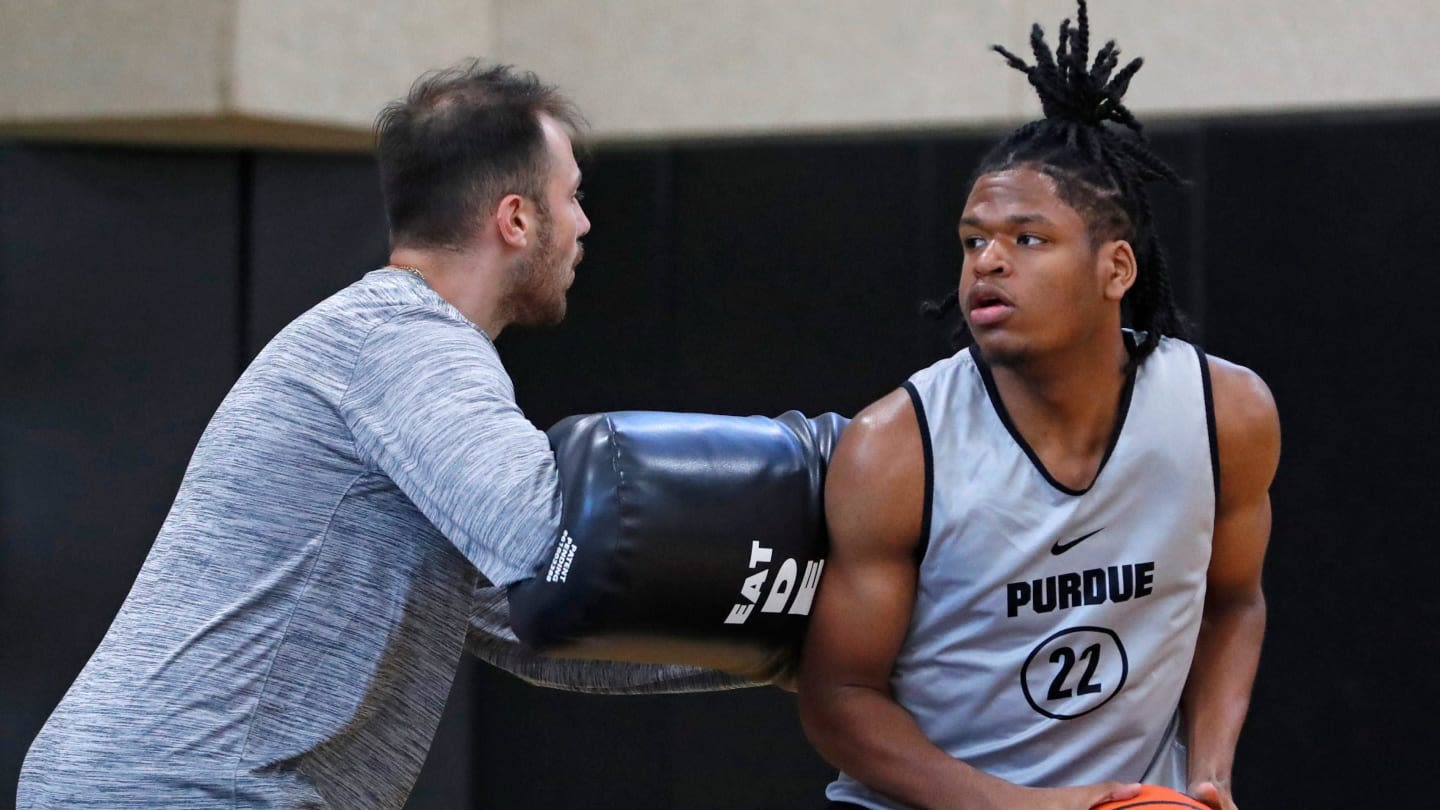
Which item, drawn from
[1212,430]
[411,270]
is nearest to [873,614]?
[1212,430]

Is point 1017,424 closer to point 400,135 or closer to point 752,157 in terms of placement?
point 400,135

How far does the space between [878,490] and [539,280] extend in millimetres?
546

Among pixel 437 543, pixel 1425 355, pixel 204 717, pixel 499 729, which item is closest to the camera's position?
pixel 204 717

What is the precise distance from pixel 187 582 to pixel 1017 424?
107cm

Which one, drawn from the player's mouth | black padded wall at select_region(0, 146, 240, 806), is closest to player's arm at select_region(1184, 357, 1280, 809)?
the player's mouth

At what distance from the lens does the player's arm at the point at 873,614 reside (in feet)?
6.73

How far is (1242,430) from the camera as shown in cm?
217

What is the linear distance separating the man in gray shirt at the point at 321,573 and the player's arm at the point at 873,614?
40 cm

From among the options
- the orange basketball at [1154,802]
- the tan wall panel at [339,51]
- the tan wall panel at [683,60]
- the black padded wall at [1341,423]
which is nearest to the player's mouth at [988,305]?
the orange basketball at [1154,802]

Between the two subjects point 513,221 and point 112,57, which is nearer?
point 513,221

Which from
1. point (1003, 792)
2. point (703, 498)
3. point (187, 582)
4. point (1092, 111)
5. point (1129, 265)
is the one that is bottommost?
point (1003, 792)

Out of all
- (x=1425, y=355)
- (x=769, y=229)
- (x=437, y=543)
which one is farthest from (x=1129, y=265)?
(x=769, y=229)

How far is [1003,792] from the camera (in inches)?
78.5

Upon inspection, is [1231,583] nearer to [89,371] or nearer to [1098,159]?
[1098,159]
